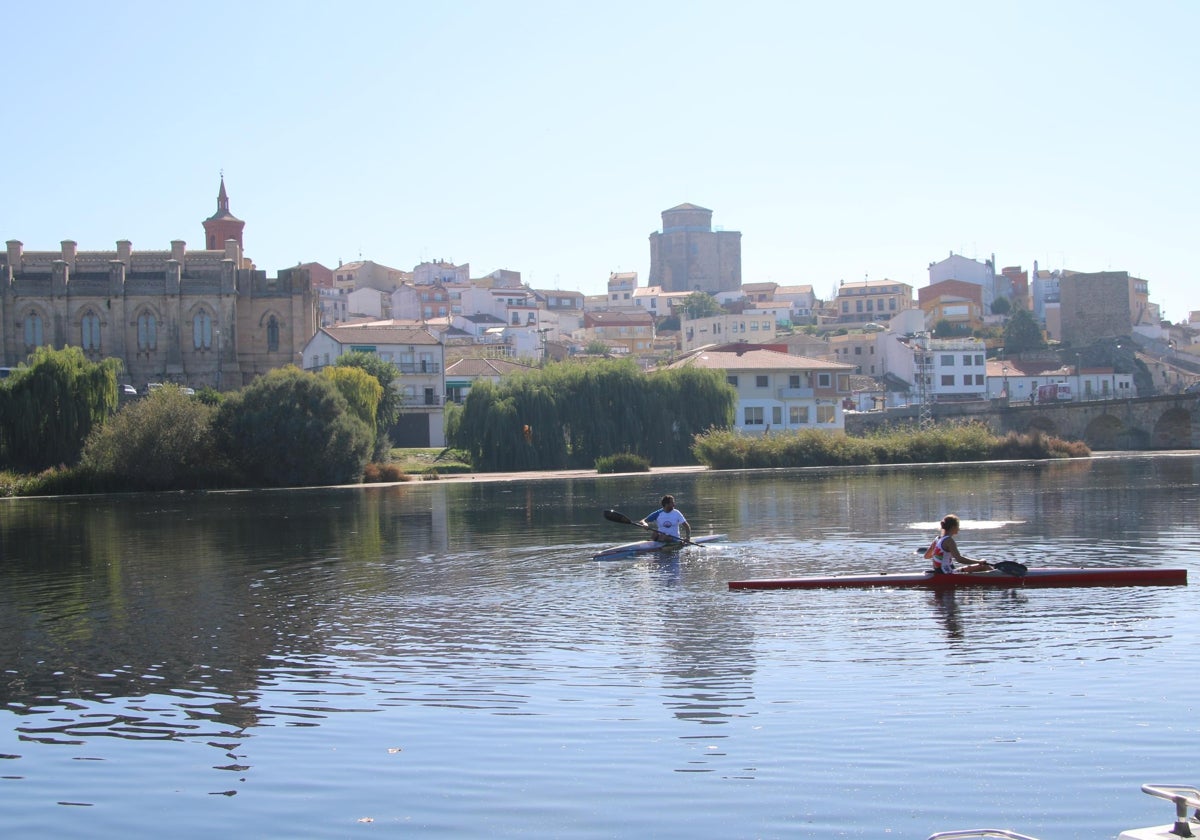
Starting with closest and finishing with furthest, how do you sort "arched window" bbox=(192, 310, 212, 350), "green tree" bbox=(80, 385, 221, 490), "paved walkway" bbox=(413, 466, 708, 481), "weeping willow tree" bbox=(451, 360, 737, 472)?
"green tree" bbox=(80, 385, 221, 490)
"paved walkway" bbox=(413, 466, 708, 481)
"weeping willow tree" bbox=(451, 360, 737, 472)
"arched window" bbox=(192, 310, 212, 350)

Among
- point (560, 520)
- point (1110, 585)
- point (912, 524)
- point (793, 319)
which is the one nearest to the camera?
point (1110, 585)

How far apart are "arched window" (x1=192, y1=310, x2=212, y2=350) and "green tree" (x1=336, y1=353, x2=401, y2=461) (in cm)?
1875

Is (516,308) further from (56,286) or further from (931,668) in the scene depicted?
(931,668)

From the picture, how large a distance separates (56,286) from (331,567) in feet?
264

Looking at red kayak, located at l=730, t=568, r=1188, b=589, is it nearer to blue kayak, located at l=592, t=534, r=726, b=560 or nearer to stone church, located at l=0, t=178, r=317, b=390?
blue kayak, located at l=592, t=534, r=726, b=560

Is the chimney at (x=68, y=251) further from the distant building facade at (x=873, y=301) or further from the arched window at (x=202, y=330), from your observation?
the distant building facade at (x=873, y=301)

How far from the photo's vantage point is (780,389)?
93875 millimetres

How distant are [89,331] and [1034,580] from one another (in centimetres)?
9254

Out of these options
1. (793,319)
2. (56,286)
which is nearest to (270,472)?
(56,286)

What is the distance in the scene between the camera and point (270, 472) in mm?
66562

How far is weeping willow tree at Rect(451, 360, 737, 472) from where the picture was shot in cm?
7756

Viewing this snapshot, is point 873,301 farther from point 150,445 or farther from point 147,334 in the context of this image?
point 150,445

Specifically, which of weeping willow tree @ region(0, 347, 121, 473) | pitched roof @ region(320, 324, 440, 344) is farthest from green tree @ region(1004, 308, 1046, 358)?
weeping willow tree @ region(0, 347, 121, 473)

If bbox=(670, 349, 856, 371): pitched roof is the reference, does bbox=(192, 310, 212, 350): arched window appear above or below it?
above
